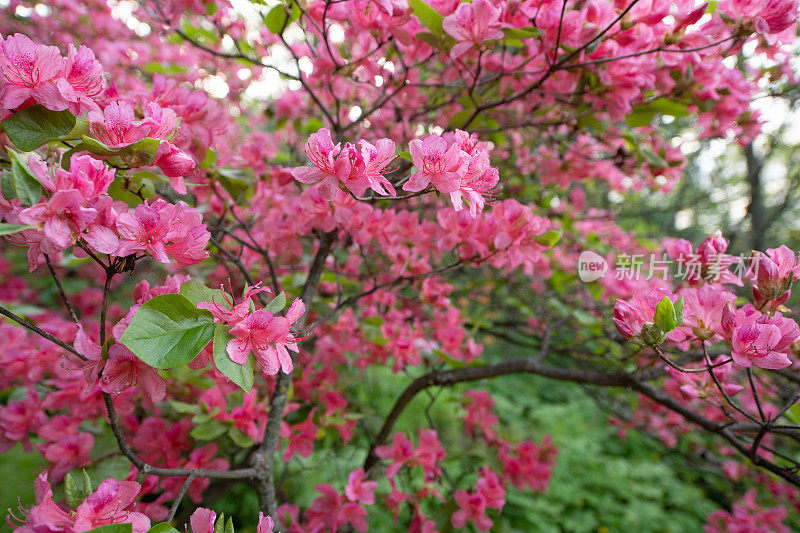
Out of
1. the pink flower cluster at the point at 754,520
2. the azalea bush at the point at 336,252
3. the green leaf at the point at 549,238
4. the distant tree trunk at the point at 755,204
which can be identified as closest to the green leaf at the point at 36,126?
the azalea bush at the point at 336,252

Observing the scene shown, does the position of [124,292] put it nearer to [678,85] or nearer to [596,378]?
[596,378]

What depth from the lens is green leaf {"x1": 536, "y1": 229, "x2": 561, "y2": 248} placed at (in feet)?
3.57

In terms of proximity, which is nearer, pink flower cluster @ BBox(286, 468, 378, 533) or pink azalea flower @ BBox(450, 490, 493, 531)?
pink flower cluster @ BBox(286, 468, 378, 533)

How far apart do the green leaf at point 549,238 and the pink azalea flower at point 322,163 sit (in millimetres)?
590

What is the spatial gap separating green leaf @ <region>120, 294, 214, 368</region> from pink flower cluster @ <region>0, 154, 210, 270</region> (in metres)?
0.07

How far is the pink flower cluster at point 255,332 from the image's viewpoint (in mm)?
656

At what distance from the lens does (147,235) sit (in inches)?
25.9

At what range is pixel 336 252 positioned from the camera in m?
1.42

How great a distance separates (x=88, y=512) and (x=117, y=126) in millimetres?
609

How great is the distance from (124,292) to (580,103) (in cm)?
327

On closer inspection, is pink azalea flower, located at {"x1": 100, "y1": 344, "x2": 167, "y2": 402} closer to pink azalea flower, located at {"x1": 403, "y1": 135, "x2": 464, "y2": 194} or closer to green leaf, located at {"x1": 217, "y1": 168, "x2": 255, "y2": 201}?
pink azalea flower, located at {"x1": 403, "y1": 135, "x2": 464, "y2": 194}

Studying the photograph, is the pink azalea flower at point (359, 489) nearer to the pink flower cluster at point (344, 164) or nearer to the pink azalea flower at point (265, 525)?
the pink azalea flower at point (265, 525)

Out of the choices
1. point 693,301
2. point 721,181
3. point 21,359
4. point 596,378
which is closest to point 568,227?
point 596,378

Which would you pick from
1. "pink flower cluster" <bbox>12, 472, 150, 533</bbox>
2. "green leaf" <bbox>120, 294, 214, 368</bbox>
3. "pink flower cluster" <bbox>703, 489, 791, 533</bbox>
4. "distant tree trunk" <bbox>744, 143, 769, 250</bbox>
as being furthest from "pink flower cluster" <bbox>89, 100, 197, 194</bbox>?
"distant tree trunk" <bbox>744, 143, 769, 250</bbox>
